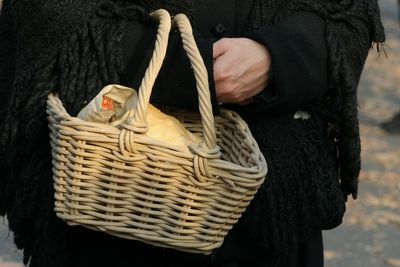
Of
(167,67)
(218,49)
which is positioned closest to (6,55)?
(167,67)

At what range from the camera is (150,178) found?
199cm

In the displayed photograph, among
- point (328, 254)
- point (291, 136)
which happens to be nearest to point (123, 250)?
point (291, 136)

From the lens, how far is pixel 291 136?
7.47ft

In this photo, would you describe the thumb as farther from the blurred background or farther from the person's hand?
the blurred background

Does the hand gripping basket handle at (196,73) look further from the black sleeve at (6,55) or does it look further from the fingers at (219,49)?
the black sleeve at (6,55)

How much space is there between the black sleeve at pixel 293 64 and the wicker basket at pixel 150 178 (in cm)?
17

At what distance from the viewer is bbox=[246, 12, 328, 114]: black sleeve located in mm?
2188

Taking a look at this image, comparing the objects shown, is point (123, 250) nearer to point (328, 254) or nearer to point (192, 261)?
point (192, 261)

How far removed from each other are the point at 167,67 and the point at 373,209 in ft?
14.6

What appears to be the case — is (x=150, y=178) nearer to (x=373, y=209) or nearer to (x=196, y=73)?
(x=196, y=73)

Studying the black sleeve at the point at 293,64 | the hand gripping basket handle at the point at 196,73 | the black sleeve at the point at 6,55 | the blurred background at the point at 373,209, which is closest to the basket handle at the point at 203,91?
the hand gripping basket handle at the point at 196,73

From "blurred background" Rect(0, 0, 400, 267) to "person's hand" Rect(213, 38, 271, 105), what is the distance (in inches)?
41.1

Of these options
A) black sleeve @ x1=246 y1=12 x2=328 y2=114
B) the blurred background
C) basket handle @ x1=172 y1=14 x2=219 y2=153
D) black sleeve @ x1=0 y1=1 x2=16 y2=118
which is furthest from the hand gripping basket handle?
the blurred background

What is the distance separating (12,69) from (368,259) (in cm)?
357
